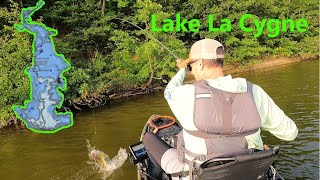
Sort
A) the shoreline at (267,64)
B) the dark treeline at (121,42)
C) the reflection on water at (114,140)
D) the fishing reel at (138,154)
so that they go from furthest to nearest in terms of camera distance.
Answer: the shoreline at (267,64) → the dark treeline at (121,42) → the reflection on water at (114,140) → the fishing reel at (138,154)

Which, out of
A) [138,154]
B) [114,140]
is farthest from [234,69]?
[138,154]

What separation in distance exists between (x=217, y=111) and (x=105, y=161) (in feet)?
17.5

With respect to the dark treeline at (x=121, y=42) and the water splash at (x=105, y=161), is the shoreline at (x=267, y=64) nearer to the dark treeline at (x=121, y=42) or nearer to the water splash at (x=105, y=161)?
the dark treeline at (x=121, y=42)

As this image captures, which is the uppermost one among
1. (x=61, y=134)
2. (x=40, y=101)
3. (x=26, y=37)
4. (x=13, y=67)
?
(x=26, y=37)

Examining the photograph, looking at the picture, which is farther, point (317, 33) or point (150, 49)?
point (317, 33)

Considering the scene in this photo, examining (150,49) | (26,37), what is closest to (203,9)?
(150,49)

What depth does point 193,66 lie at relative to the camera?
3098mm

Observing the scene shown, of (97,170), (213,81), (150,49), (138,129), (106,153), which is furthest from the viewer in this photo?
(150,49)

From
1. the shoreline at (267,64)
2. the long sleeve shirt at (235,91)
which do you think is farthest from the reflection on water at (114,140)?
the shoreline at (267,64)

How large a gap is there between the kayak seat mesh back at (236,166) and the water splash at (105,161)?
4.54 meters

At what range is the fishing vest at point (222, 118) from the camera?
2.84 metres

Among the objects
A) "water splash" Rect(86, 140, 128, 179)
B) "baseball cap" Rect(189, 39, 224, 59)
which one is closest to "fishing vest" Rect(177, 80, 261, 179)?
"baseball cap" Rect(189, 39, 224, 59)

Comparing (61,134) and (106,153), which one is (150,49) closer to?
(61,134)

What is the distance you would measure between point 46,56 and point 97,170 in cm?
460
